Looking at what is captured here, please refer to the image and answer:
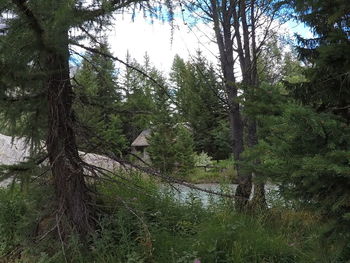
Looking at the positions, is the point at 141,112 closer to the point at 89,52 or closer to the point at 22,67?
the point at 89,52

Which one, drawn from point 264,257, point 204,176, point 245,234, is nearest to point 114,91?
point 245,234

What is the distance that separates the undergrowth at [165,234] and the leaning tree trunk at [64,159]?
0.18 meters

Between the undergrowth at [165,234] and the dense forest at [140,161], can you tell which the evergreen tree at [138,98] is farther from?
the undergrowth at [165,234]

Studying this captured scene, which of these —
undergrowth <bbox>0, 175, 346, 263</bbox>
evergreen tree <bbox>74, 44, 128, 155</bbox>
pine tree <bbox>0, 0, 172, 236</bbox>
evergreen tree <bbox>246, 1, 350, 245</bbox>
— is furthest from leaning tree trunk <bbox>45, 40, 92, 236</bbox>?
evergreen tree <bbox>246, 1, 350, 245</bbox>

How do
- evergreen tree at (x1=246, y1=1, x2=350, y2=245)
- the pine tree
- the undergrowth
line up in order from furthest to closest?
the undergrowth < the pine tree < evergreen tree at (x1=246, y1=1, x2=350, y2=245)

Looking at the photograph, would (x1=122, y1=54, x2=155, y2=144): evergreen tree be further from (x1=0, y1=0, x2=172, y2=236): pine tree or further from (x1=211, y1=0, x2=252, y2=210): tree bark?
(x1=211, y1=0, x2=252, y2=210): tree bark

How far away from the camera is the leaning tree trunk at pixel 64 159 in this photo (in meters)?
3.08

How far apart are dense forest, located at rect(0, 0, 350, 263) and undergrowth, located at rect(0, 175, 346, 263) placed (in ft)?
0.05

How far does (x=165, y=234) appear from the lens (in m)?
2.98

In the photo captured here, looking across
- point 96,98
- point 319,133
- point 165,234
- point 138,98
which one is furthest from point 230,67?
point 319,133

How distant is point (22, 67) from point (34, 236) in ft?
5.32

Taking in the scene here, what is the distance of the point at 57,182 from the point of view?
317cm

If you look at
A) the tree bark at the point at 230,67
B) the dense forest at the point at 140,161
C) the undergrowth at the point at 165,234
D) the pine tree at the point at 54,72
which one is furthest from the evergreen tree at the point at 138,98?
the tree bark at the point at 230,67

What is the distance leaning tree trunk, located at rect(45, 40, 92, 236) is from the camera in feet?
10.1
